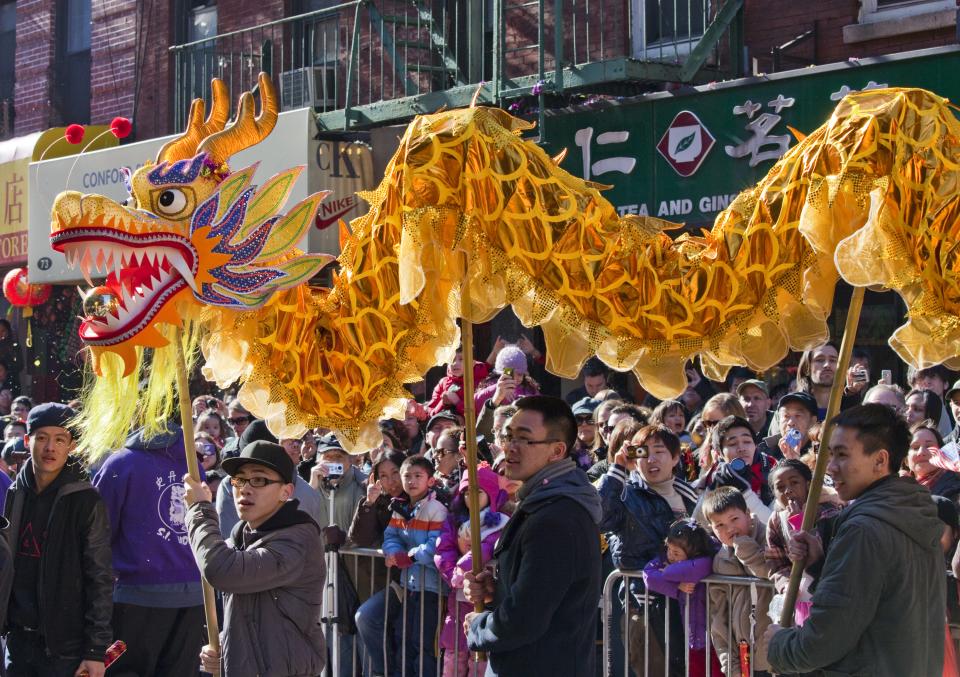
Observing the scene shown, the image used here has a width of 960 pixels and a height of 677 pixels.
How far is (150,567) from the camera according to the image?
20.0ft

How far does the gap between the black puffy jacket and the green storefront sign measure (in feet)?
17.6

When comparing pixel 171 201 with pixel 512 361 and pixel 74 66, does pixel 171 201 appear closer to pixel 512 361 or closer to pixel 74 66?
pixel 512 361

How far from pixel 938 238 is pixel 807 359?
4.41 meters

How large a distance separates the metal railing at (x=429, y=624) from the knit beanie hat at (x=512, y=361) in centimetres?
233

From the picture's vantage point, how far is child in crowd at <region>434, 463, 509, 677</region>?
22.6ft

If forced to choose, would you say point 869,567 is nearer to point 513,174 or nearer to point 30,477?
point 513,174

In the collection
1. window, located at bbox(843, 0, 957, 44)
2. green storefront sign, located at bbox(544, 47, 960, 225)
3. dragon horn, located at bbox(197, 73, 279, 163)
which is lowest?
dragon horn, located at bbox(197, 73, 279, 163)

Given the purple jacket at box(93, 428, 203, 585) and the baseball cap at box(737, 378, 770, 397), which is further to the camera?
the baseball cap at box(737, 378, 770, 397)

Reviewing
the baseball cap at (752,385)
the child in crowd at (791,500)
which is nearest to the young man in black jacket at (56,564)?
the child in crowd at (791,500)

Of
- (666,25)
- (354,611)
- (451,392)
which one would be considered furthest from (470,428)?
(666,25)

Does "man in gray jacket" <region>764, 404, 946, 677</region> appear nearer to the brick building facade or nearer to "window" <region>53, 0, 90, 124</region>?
the brick building facade

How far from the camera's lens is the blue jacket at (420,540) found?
280 inches

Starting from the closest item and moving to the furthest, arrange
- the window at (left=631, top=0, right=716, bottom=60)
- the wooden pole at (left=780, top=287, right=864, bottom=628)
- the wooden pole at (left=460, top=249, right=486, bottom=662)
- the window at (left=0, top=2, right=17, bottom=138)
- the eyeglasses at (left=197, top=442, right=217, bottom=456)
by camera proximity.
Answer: the wooden pole at (left=780, top=287, right=864, bottom=628) < the wooden pole at (left=460, top=249, right=486, bottom=662) < the eyeglasses at (left=197, top=442, right=217, bottom=456) < the window at (left=631, top=0, right=716, bottom=60) < the window at (left=0, top=2, right=17, bottom=138)

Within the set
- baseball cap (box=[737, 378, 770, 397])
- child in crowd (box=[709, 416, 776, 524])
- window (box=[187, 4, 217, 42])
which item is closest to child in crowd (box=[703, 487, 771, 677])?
child in crowd (box=[709, 416, 776, 524])
